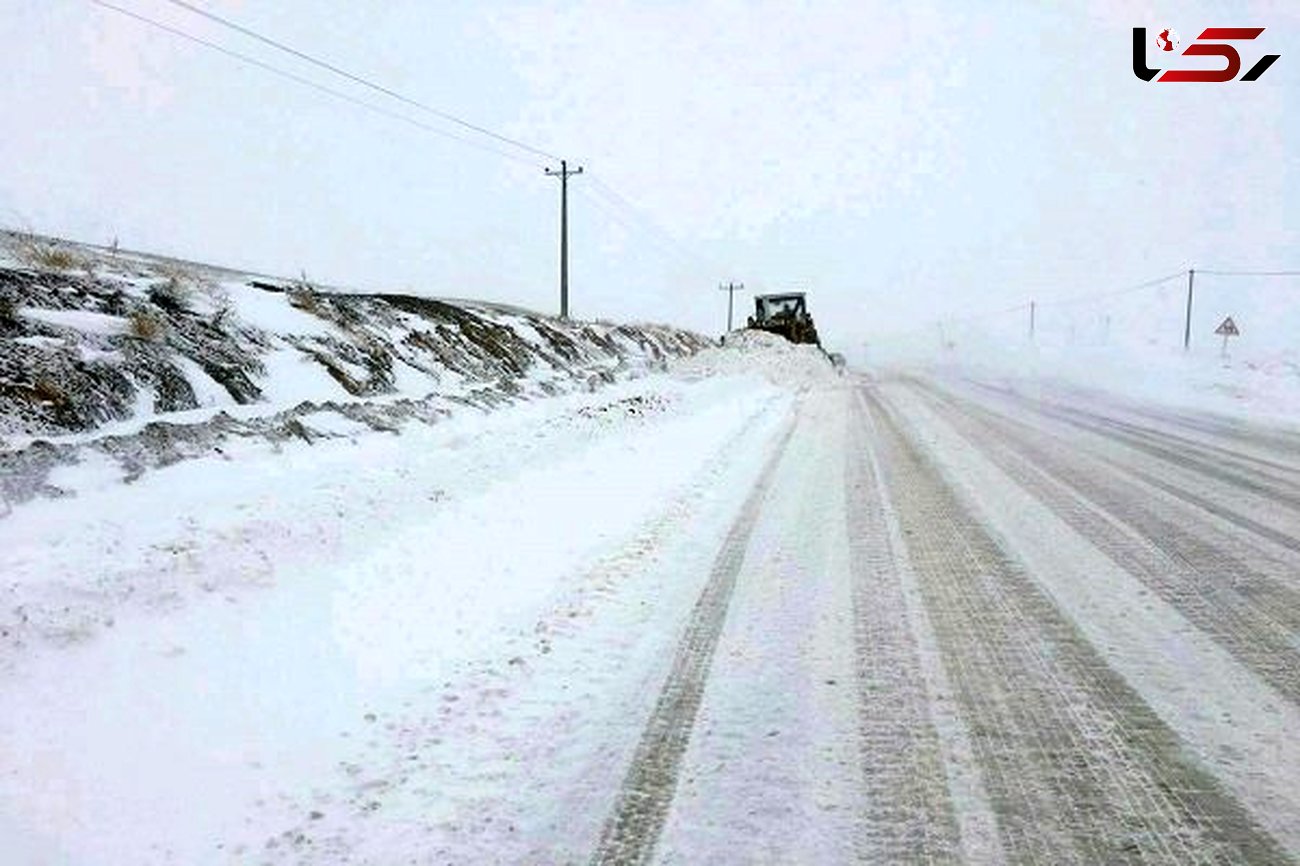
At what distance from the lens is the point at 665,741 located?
3.64m

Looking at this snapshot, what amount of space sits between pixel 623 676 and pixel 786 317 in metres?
37.2

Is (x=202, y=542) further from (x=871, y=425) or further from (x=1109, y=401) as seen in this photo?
(x=1109, y=401)

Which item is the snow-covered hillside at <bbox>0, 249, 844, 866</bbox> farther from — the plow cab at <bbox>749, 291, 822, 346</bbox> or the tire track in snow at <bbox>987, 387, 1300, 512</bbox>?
the plow cab at <bbox>749, 291, 822, 346</bbox>

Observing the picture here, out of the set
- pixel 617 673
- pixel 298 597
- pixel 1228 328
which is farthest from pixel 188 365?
pixel 1228 328

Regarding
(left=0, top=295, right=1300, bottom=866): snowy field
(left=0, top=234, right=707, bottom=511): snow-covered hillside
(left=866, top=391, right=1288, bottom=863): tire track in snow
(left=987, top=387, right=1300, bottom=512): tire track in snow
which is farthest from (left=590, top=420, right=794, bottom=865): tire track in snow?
(left=987, top=387, right=1300, bottom=512): tire track in snow

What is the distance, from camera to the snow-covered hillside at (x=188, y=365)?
591 cm

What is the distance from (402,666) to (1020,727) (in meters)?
2.78

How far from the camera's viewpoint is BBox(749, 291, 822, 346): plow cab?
39.1 meters

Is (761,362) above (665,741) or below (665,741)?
above

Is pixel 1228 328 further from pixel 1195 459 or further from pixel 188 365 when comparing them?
pixel 188 365

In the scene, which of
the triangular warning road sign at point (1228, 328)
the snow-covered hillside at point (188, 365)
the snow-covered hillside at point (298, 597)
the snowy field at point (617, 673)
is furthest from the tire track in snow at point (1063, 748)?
the triangular warning road sign at point (1228, 328)

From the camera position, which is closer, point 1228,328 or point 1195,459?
point 1195,459

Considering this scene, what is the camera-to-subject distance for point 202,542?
5172mm

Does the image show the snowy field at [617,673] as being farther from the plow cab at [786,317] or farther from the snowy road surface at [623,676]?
the plow cab at [786,317]
